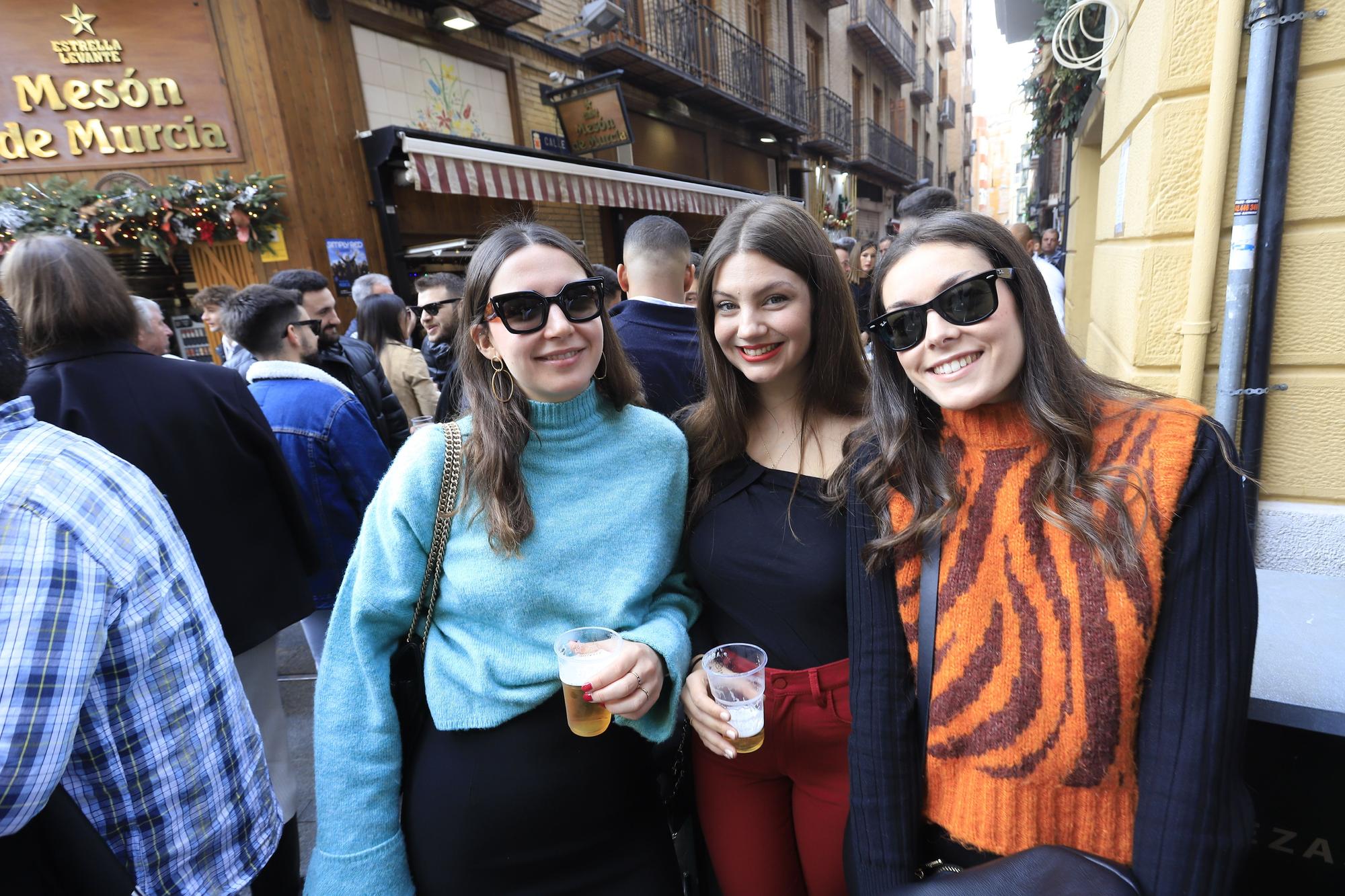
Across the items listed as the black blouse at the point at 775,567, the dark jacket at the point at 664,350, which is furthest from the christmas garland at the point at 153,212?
the black blouse at the point at 775,567

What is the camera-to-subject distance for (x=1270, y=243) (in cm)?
229

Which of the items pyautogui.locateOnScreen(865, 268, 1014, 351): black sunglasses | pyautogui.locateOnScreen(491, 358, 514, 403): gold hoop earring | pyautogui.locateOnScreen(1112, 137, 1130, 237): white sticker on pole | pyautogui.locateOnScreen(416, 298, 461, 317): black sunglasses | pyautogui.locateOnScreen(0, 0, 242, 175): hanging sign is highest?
pyautogui.locateOnScreen(0, 0, 242, 175): hanging sign

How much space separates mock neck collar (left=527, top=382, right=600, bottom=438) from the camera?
1.61m

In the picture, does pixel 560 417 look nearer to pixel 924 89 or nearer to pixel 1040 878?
pixel 1040 878

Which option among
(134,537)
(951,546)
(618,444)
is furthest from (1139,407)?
(134,537)

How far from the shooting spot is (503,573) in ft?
4.79

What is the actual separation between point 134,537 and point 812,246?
1784 mm

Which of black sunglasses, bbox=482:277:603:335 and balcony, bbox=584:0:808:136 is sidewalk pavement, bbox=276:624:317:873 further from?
balcony, bbox=584:0:808:136

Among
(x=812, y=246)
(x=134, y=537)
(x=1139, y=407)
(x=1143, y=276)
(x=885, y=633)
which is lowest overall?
(x=885, y=633)

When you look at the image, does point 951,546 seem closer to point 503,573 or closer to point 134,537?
point 503,573

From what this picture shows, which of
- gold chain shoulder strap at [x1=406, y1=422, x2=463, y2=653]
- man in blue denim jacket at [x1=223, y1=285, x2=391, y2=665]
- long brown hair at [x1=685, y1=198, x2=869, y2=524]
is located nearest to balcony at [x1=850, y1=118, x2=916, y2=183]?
man in blue denim jacket at [x1=223, y1=285, x2=391, y2=665]

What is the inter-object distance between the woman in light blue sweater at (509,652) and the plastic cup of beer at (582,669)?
3 centimetres

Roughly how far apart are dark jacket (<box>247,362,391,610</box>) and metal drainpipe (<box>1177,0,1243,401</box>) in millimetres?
3482

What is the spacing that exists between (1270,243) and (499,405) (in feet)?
8.91
